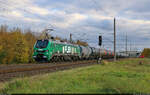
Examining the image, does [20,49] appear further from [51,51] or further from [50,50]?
[50,50]

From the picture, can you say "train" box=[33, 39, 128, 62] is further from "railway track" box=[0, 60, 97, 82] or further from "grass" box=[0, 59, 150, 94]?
"grass" box=[0, 59, 150, 94]

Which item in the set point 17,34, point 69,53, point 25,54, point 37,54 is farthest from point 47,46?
point 17,34

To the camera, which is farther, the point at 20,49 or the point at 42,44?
the point at 20,49

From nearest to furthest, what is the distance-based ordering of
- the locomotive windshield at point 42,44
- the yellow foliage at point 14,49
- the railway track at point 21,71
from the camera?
1. the railway track at point 21,71
2. the locomotive windshield at point 42,44
3. the yellow foliage at point 14,49

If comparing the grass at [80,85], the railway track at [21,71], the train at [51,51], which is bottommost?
the railway track at [21,71]

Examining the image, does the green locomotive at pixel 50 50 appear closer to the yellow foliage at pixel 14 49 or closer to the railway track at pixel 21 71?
the railway track at pixel 21 71

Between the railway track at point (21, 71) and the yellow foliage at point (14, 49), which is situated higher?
the yellow foliage at point (14, 49)

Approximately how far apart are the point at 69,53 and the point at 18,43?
1545 centimetres

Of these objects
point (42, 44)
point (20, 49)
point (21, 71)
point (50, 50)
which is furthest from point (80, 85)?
point (20, 49)

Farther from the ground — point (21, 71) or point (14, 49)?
point (14, 49)

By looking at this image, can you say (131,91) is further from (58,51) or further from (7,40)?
(7,40)

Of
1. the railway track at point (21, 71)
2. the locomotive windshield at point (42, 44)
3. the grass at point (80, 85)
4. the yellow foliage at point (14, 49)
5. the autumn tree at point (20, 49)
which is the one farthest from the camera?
the autumn tree at point (20, 49)

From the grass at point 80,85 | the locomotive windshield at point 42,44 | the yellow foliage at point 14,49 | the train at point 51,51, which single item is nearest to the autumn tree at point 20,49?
the yellow foliage at point 14,49

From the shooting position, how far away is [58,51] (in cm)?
2689
